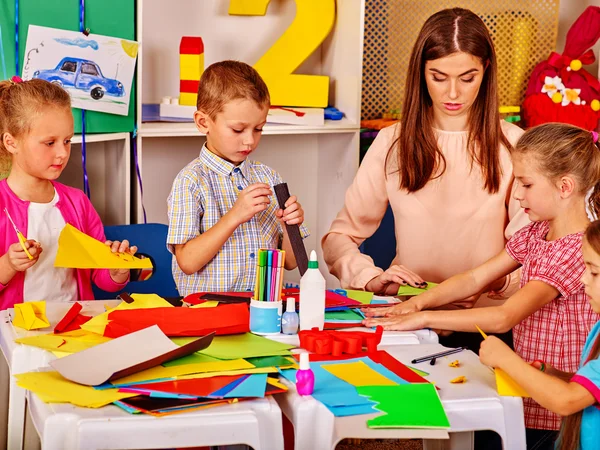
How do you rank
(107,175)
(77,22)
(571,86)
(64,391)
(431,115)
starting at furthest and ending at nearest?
1. (571,86)
2. (107,175)
3. (77,22)
4. (431,115)
5. (64,391)

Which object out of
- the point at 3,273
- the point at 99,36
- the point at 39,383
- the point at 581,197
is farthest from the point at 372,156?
the point at 39,383

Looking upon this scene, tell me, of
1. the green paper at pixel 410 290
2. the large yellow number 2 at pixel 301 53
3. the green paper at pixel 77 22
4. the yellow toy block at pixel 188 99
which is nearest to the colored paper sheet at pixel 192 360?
the green paper at pixel 410 290

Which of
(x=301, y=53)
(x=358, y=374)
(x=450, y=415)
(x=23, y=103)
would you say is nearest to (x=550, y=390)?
(x=450, y=415)

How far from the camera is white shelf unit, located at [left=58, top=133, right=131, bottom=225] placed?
2518 millimetres

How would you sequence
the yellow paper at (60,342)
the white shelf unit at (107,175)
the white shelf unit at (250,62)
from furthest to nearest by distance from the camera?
the white shelf unit at (250,62), the white shelf unit at (107,175), the yellow paper at (60,342)

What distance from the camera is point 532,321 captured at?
1705 mm

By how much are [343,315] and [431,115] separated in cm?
72

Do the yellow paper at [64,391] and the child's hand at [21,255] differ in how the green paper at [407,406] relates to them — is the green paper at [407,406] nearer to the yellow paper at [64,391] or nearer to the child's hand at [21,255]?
the yellow paper at [64,391]

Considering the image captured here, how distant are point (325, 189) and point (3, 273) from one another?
5.24 ft

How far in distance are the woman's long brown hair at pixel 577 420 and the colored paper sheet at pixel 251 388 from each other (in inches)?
20.1

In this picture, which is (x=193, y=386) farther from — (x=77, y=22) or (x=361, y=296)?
(x=77, y=22)

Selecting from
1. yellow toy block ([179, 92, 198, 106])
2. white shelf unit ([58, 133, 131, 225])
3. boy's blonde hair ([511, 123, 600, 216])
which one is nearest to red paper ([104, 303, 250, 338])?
boy's blonde hair ([511, 123, 600, 216])

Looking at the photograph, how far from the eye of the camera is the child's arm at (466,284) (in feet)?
5.79

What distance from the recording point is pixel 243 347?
1.38 meters
